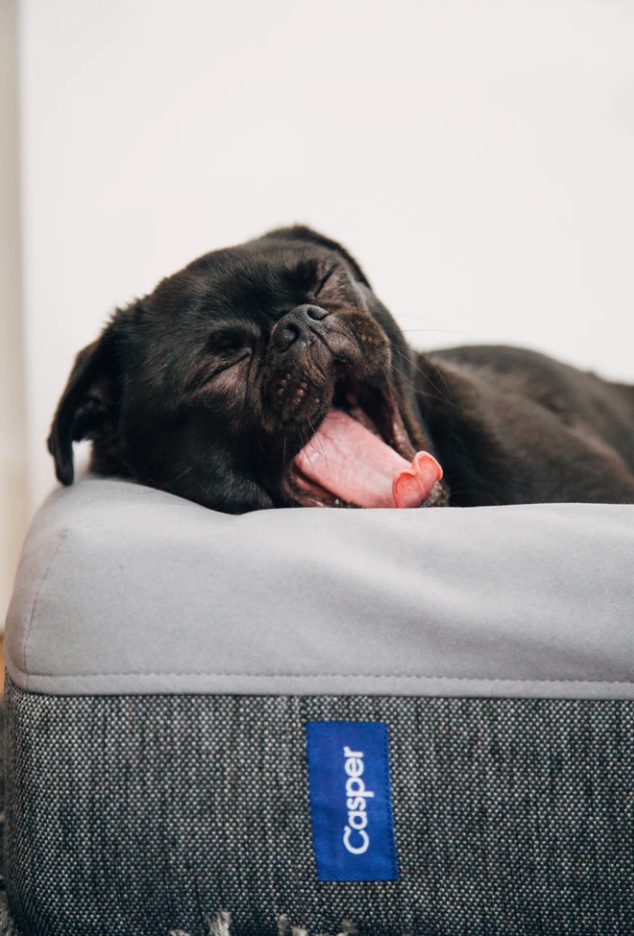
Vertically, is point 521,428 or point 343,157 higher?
point 343,157

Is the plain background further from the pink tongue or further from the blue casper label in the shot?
the blue casper label

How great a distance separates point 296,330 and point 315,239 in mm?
555

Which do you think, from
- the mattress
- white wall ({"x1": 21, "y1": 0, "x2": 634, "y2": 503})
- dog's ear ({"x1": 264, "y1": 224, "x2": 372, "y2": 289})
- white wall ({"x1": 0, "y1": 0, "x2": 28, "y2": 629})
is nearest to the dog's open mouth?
dog's ear ({"x1": 264, "y1": 224, "x2": 372, "y2": 289})

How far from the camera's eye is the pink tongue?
5.12ft

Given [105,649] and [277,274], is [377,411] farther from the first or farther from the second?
[105,649]

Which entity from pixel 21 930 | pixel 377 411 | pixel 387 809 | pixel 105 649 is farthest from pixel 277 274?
pixel 21 930

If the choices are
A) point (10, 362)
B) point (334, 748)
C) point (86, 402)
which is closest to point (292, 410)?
point (86, 402)

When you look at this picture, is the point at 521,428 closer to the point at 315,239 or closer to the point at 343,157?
the point at 315,239

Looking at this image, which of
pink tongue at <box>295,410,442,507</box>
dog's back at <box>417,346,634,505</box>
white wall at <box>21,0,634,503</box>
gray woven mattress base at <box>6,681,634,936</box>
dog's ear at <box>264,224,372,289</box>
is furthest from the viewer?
white wall at <box>21,0,634,503</box>

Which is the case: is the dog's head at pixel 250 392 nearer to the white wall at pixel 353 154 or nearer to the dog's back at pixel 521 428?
the dog's back at pixel 521 428

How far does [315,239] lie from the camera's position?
2041mm

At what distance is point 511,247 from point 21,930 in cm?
256

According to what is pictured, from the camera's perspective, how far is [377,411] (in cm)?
180

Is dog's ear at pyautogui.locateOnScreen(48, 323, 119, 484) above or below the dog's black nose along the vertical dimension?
below
